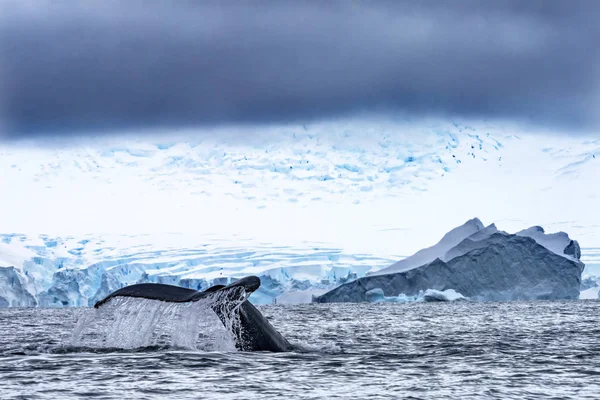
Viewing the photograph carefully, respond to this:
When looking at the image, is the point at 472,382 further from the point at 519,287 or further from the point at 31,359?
the point at 519,287

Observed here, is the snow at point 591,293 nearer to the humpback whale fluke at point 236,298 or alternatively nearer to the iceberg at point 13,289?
the iceberg at point 13,289

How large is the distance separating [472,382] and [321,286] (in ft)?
269

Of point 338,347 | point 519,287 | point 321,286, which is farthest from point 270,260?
point 338,347

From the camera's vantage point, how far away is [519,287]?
68625 millimetres

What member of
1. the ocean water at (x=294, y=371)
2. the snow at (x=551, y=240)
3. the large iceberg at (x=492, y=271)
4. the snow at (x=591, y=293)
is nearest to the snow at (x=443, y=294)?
the large iceberg at (x=492, y=271)

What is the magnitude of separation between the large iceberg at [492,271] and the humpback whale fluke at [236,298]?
5278 centimetres

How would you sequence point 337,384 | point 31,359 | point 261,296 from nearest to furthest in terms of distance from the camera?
point 337,384 → point 31,359 → point 261,296

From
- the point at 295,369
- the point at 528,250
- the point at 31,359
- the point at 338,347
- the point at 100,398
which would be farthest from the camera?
the point at 528,250

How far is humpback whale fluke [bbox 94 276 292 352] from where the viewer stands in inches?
499

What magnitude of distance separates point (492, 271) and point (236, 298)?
189ft

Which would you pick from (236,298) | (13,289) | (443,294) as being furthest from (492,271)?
(236,298)

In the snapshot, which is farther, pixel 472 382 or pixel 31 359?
pixel 31 359

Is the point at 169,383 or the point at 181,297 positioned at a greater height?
the point at 181,297

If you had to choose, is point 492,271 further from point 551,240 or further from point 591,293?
point 591,293
